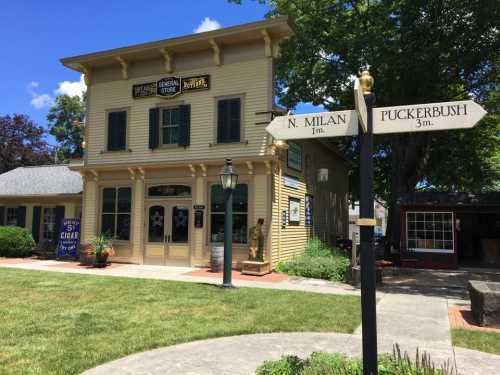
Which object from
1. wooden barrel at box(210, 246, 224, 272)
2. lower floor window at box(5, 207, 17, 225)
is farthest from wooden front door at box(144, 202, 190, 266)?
lower floor window at box(5, 207, 17, 225)

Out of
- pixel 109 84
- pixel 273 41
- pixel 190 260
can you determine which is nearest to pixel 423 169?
pixel 273 41

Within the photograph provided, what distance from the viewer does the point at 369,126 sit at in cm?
366

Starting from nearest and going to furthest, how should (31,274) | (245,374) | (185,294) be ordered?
(245,374)
(185,294)
(31,274)

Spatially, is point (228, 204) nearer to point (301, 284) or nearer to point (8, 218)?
point (301, 284)

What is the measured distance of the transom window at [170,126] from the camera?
51.3ft

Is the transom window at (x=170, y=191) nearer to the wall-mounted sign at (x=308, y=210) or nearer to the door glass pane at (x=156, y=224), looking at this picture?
the door glass pane at (x=156, y=224)

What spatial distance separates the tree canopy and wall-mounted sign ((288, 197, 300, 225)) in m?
27.0

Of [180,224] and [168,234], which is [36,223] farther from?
[180,224]

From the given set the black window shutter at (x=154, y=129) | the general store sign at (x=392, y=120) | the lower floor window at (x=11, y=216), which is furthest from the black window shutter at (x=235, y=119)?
the lower floor window at (x=11, y=216)

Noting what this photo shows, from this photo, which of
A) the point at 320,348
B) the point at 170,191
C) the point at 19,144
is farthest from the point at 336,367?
the point at 19,144

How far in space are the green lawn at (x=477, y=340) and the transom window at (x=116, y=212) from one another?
12.3m

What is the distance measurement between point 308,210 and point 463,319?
1005cm

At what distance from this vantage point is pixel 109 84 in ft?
55.8

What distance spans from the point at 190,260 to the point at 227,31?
7940mm
